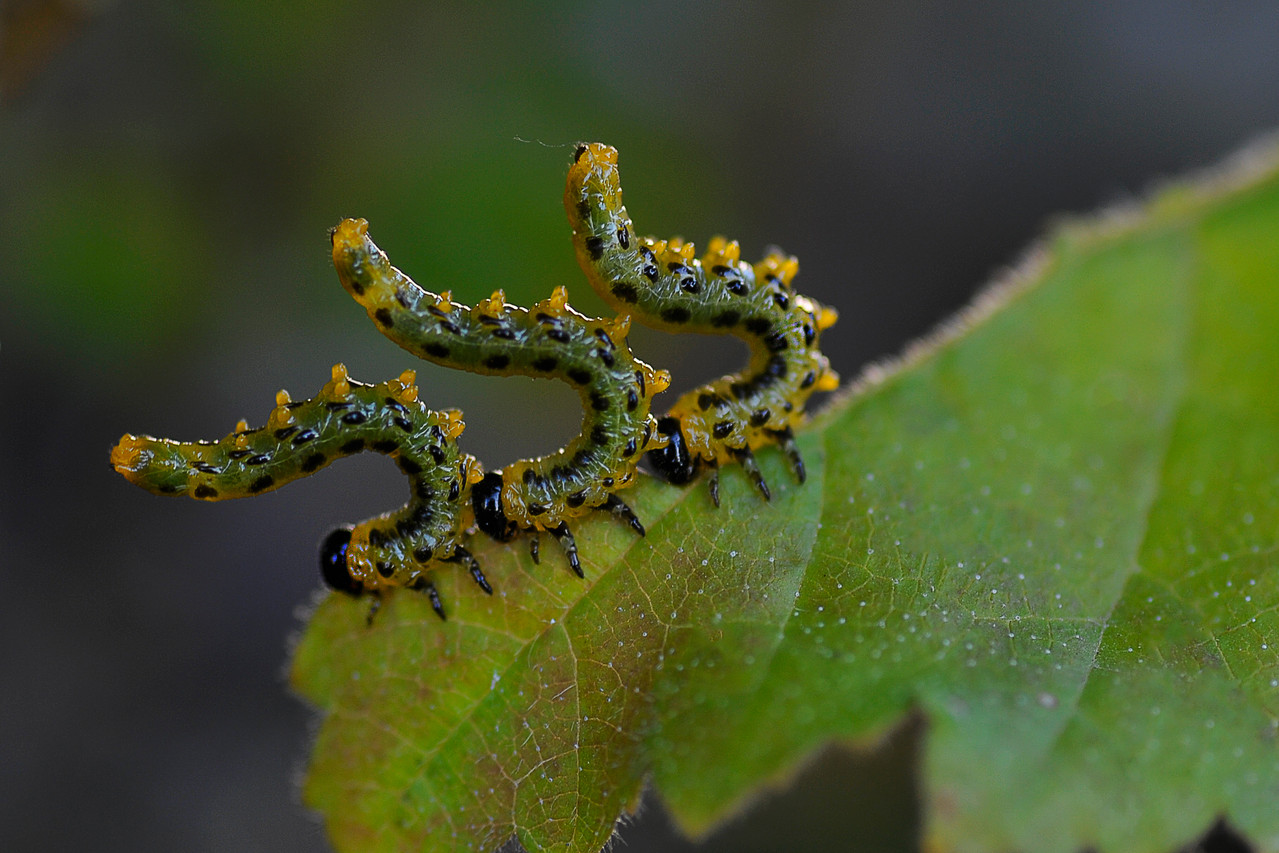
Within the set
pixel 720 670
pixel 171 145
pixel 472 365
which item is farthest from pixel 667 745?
pixel 171 145

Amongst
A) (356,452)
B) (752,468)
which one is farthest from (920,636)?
(356,452)

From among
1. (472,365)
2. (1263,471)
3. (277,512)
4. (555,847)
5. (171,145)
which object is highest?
(171,145)

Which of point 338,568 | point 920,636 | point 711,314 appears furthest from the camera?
point 711,314

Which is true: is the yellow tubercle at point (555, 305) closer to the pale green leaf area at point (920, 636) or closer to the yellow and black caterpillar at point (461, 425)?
the yellow and black caterpillar at point (461, 425)

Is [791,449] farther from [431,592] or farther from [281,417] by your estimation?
[281,417]

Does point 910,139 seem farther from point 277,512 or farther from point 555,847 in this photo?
point 555,847

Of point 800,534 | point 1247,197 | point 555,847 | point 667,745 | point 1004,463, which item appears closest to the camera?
point 667,745

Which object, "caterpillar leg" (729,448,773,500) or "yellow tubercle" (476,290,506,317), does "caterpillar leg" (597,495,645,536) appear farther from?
"yellow tubercle" (476,290,506,317)
